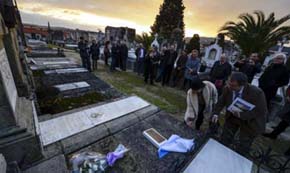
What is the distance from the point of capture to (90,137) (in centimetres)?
252

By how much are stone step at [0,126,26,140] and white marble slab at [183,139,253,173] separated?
6.92ft

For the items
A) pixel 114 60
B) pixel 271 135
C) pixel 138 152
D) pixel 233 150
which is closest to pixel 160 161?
pixel 138 152

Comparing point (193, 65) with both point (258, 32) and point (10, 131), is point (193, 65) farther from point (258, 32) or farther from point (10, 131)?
point (258, 32)

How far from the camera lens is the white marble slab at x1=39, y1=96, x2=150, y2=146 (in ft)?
8.19

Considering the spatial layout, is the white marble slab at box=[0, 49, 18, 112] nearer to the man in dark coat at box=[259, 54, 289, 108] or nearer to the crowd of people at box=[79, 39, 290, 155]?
the crowd of people at box=[79, 39, 290, 155]

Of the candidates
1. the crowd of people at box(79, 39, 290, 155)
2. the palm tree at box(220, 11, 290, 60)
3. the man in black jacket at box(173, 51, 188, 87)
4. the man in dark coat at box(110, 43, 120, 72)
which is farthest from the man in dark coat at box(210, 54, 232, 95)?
→ the palm tree at box(220, 11, 290, 60)

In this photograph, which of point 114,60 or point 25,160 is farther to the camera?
point 114,60

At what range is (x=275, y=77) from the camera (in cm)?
384

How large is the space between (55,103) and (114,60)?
210 inches

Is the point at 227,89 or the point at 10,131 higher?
the point at 227,89

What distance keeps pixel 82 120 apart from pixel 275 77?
487cm

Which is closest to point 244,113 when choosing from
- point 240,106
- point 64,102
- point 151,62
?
point 240,106

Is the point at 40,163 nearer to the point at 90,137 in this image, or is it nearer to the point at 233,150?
the point at 90,137

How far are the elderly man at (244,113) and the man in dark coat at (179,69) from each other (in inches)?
153
